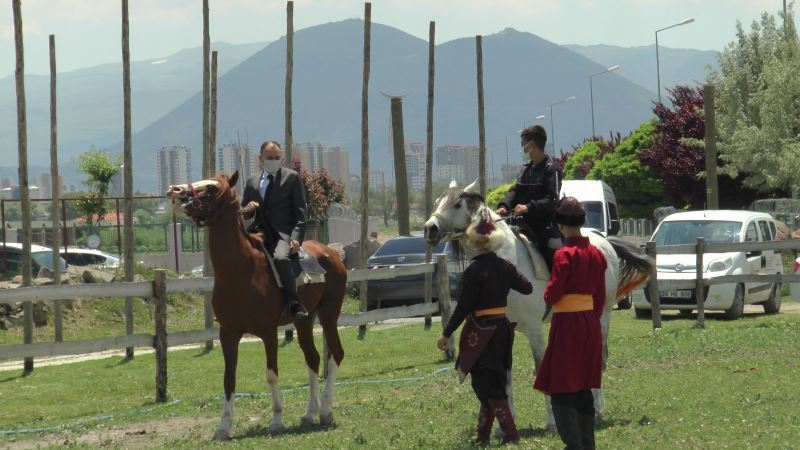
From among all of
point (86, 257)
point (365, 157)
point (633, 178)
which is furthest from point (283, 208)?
point (633, 178)

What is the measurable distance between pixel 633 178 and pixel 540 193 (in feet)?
184

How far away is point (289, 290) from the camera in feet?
38.9

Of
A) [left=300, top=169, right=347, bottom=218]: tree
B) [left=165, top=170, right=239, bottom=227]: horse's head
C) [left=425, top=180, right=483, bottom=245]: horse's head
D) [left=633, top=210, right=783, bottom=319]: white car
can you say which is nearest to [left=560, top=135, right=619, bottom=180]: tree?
[left=300, top=169, right=347, bottom=218]: tree

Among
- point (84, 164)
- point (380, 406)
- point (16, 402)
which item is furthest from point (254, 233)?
point (84, 164)

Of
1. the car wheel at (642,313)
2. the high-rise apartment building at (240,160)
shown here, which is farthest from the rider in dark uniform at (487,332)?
the car wheel at (642,313)

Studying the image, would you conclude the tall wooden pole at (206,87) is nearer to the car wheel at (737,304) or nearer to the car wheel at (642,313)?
the car wheel at (642,313)

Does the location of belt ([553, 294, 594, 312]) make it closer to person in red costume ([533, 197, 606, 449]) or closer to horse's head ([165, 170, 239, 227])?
person in red costume ([533, 197, 606, 449])

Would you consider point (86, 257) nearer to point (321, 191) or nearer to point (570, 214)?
point (321, 191)

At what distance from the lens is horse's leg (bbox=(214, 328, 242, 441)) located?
11.3 meters

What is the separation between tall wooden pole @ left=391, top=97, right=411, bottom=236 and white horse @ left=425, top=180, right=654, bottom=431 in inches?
942

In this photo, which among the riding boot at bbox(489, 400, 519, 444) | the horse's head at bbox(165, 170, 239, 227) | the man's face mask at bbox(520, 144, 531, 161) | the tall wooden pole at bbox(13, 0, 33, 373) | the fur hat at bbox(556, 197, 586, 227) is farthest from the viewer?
the tall wooden pole at bbox(13, 0, 33, 373)

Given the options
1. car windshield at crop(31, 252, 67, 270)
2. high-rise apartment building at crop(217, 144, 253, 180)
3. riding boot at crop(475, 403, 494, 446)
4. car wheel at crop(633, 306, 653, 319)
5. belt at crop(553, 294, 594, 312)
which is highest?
high-rise apartment building at crop(217, 144, 253, 180)

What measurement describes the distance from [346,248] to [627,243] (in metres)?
24.5

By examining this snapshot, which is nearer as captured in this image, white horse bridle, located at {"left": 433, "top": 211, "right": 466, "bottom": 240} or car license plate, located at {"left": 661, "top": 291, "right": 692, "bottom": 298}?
white horse bridle, located at {"left": 433, "top": 211, "right": 466, "bottom": 240}
